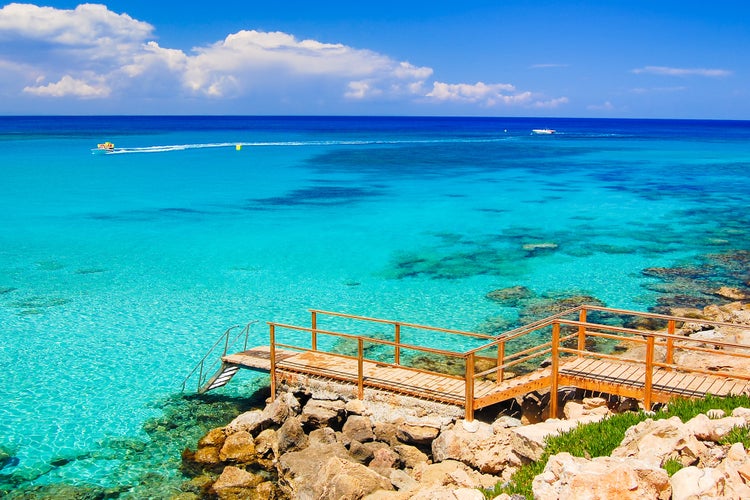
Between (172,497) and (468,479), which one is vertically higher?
(468,479)

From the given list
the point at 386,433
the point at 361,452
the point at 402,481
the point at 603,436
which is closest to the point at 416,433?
the point at 386,433

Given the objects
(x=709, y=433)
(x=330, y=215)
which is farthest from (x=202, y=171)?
(x=709, y=433)

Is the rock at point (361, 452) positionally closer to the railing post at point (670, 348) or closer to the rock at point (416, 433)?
the rock at point (416, 433)

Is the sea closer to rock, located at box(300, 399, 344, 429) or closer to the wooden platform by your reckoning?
the wooden platform

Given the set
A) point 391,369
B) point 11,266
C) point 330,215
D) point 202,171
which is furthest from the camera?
point 202,171

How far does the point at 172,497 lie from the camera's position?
1144cm

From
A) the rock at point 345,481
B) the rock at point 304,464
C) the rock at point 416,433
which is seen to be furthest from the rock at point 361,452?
the rock at point 345,481

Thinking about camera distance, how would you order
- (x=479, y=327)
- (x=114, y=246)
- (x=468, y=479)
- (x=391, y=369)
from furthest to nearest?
(x=114, y=246)
(x=479, y=327)
(x=391, y=369)
(x=468, y=479)

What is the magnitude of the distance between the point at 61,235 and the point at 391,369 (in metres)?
26.0

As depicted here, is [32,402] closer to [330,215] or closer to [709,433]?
[709,433]

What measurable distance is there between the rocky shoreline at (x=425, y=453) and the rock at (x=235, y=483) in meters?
0.02

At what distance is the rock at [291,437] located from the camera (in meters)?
12.2

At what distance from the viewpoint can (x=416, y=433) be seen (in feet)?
39.1

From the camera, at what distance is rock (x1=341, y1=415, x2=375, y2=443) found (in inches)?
483
